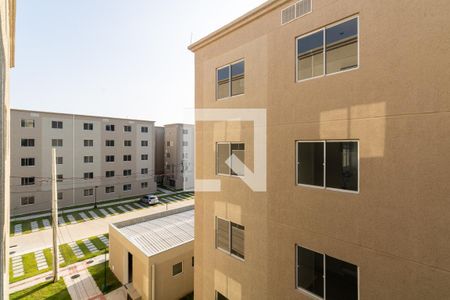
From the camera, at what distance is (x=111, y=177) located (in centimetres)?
3569

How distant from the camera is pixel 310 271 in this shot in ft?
18.0

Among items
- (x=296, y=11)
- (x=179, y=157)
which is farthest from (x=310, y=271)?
(x=179, y=157)

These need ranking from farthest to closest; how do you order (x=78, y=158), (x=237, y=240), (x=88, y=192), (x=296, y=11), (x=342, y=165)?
(x=88, y=192), (x=78, y=158), (x=237, y=240), (x=296, y=11), (x=342, y=165)

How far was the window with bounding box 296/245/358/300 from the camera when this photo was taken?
15.8ft

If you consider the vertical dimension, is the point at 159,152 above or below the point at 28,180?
above

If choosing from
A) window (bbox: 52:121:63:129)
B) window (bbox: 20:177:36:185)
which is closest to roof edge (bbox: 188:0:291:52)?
window (bbox: 52:121:63:129)

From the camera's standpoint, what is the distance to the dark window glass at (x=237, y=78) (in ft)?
23.6

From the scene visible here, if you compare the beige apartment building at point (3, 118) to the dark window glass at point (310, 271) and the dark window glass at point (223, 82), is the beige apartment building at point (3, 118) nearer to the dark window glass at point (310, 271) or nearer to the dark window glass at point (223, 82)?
the dark window glass at point (223, 82)

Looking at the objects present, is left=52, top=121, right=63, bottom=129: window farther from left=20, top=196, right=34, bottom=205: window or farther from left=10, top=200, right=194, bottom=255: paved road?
left=10, top=200, right=194, bottom=255: paved road

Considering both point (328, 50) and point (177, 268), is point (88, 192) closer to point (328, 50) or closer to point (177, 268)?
point (177, 268)

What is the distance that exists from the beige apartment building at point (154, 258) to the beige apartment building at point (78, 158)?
20568 mm

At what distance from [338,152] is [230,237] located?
447 cm

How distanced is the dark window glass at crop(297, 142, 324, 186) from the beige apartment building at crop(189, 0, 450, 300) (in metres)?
0.03

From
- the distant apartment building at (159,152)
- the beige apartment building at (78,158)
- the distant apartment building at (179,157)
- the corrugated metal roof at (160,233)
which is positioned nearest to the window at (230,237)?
the corrugated metal roof at (160,233)
